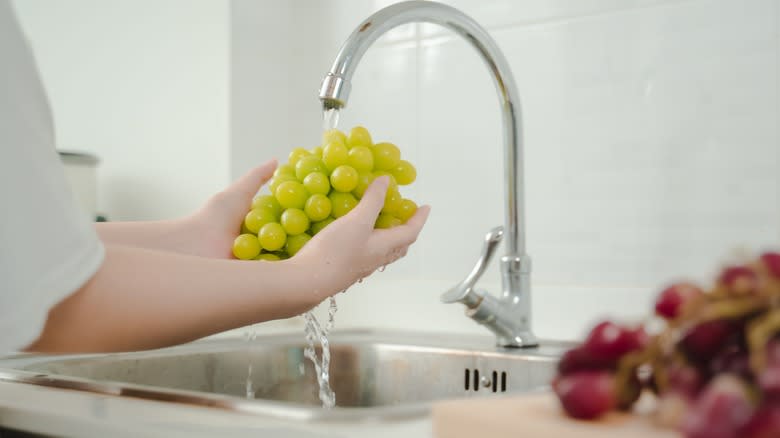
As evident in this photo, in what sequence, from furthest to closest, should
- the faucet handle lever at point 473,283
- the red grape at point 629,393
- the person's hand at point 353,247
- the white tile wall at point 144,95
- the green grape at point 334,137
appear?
the white tile wall at point 144,95
the faucet handle lever at point 473,283
the green grape at point 334,137
the person's hand at point 353,247
the red grape at point 629,393

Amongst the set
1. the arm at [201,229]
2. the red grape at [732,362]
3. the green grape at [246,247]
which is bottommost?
the red grape at [732,362]

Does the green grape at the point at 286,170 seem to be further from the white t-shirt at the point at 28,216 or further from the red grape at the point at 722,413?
the red grape at the point at 722,413

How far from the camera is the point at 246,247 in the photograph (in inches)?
41.6

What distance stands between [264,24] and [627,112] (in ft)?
2.67

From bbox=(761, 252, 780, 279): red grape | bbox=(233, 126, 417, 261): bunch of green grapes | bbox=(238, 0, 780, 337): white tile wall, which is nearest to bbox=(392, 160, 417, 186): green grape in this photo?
bbox=(233, 126, 417, 261): bunch of green grapes

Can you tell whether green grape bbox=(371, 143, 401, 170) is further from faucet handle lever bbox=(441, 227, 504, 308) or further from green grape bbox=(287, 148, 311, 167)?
faucet handle lever bbox=(441, 227, 504, 308)

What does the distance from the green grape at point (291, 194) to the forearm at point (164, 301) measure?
0.23 m

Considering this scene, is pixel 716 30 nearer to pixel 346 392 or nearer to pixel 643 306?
pixel 643 306

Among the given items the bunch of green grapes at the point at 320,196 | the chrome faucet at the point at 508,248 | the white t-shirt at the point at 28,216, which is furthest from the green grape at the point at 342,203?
the white t-shirt at the point at 28,216

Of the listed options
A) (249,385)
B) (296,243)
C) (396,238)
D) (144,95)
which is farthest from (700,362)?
(144,95)

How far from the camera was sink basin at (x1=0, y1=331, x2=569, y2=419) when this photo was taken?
1.15 meters

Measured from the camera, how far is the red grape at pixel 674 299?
1.63 feet

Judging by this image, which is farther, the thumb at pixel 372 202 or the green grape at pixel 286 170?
the green grape at pixel 286 170

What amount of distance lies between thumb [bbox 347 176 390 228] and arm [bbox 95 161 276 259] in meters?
0.25
